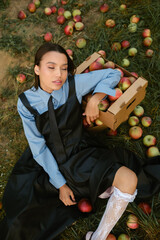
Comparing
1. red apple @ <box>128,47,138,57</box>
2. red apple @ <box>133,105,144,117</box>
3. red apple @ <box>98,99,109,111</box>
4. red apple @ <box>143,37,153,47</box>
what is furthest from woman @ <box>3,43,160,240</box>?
red apple @ <box>143,37,153,47</box>

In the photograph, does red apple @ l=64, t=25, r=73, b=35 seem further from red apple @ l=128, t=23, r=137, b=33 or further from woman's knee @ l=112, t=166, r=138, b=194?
woman's knee @ l=112, t=166, r=138, b=194

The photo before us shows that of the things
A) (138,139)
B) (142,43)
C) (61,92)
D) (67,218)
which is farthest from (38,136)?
(142,43)

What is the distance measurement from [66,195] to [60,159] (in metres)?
0.35

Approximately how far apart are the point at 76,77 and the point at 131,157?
3.33 ft

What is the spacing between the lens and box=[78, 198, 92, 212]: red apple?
7.37ft

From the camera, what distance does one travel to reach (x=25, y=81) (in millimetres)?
3387

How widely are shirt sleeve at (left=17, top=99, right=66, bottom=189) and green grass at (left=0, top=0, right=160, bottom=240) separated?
65 centimetres

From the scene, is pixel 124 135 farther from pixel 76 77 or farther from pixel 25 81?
pixel 25 81

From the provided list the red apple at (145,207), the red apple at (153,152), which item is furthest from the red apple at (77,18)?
the red apple at (145,207)

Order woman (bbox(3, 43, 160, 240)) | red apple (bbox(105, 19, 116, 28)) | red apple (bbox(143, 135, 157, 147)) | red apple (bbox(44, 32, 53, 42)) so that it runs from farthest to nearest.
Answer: red apple (bbox(44, 32, 53, 42)), red apple (bbox(105, 19, 116, 28)), red apple (bbox(143, 135, 157, 147)), woman (bbox(3, 43, 160, 240))

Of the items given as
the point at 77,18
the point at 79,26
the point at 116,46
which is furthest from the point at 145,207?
the point at 77,18

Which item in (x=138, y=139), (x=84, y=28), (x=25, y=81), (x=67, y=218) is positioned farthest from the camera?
(x=84, y=28)

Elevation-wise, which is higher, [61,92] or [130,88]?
[61,92]

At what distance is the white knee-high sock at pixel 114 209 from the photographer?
1829 millimetres
